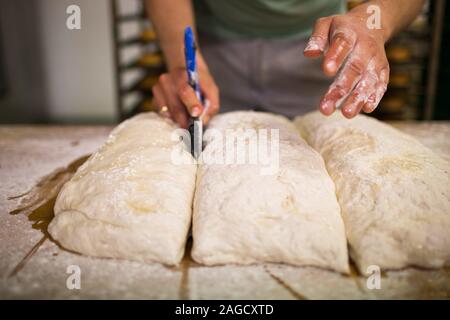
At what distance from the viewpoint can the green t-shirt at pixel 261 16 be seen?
214 cm

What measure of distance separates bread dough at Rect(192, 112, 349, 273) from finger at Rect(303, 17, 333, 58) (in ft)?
1.03

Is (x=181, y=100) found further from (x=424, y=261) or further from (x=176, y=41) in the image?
(x=424, y=261)

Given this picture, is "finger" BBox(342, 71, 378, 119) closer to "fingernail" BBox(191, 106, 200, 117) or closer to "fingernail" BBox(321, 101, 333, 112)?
"fingernail" BBox(321, 101, 333, 112)

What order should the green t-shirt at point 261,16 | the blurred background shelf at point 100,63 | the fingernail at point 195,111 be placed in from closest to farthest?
the fingernail at point 195,111
the green t-shirt at point 261,16
the blurred background shelf at point 100,63

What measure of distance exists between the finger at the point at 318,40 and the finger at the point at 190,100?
47cm

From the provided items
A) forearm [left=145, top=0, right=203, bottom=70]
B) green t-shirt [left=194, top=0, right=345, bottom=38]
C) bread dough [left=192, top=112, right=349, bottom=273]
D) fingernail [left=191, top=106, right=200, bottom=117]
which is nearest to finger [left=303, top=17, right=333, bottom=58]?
bread dough [left=192, top=112, right=349, bottom=273]

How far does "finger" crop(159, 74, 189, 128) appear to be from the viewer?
1664mm

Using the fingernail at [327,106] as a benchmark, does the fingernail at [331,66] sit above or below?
above

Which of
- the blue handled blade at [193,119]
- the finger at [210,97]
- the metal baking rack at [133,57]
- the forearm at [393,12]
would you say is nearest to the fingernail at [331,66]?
the forearm at [393,12]

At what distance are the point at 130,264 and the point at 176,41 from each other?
3.91 ft

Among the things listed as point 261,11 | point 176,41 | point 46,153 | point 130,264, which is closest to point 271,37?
point 261,11

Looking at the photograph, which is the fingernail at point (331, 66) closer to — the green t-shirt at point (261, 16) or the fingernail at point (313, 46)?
the fingernail at point (313, 46)

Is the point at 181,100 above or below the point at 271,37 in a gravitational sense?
below

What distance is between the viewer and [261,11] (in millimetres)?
2166
